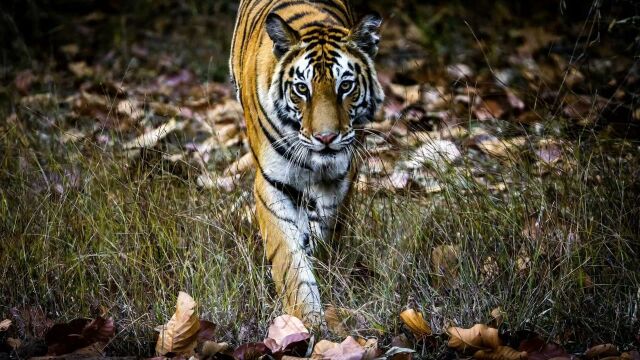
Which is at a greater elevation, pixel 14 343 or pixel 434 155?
pixel 434 155

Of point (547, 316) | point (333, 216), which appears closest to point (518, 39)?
point (333, 216)

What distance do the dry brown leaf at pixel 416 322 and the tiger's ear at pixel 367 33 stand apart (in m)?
1.28

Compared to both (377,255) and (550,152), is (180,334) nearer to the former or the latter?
(377,255)

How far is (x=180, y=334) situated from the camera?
3.01m

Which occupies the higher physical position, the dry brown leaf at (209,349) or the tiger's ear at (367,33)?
the tiger's ear at (367,33)

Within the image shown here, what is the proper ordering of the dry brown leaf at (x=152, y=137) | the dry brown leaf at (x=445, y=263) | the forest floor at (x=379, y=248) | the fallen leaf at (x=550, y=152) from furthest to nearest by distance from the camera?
the dry brown leaf at (x=152, y=137) → the fallen leaf at (x=550, y=152) → the dry brown leaf at (x=445, y=263) → the forest floor at (x=379, y=248)

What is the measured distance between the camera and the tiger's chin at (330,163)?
3.70 metres

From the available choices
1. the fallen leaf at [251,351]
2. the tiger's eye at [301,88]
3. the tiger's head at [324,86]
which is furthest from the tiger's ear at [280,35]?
the fallen leaf at [251,351]

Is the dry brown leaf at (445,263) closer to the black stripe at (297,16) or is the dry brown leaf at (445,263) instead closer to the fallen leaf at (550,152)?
the fallen leaf at (550,152)

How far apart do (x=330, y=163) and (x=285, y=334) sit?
34.9 inches

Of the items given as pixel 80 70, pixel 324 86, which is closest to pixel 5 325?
pixel 324 86

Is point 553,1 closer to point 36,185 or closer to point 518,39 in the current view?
point 518,39

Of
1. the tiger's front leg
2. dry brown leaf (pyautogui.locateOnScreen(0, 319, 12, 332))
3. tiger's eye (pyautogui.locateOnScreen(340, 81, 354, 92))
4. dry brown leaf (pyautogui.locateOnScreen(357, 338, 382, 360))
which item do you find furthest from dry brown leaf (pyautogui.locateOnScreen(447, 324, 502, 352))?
dry brown leaf (pyautogui.locateOnScreen(0, 319, 12, 332))

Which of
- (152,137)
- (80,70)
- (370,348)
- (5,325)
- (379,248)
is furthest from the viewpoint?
(80,70)
